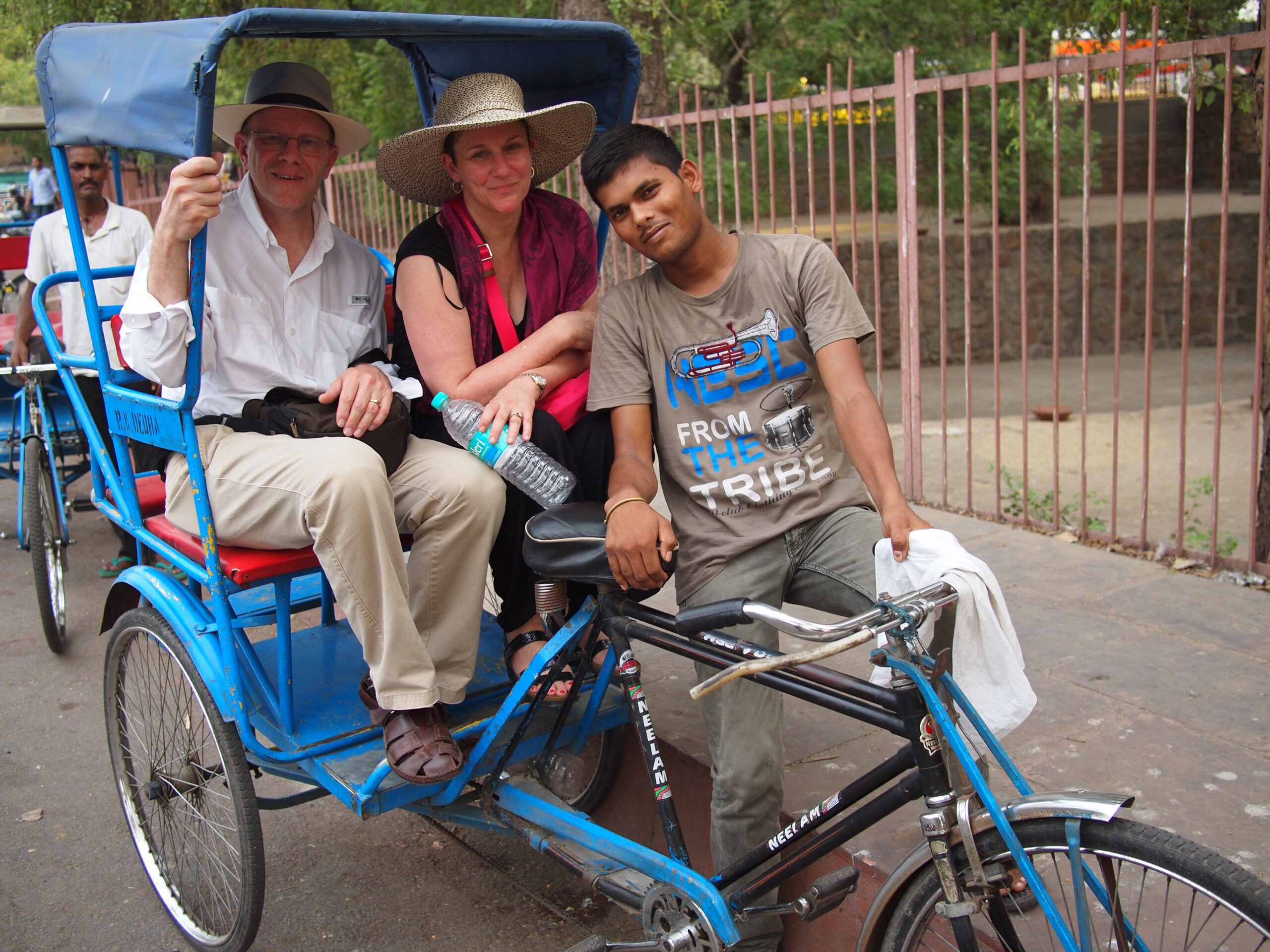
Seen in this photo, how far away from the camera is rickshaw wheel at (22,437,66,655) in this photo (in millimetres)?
4652

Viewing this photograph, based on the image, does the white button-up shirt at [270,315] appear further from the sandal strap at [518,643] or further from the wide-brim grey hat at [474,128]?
the sandal strap at [518,643]

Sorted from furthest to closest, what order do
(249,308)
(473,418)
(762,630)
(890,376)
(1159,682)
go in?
1. (890,376)
2. (1159,682)
3. (249,308)
4. (473,418)
5. (762,630)

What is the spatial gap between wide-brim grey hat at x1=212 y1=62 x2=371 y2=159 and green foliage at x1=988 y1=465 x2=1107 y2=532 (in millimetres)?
3492

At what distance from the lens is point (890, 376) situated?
11.4 metres

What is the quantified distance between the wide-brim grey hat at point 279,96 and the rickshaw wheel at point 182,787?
4.22 ft

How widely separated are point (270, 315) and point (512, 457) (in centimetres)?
84

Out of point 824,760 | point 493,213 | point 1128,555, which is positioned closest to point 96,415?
point 493,213

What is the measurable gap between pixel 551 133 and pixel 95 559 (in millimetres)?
→ 4238

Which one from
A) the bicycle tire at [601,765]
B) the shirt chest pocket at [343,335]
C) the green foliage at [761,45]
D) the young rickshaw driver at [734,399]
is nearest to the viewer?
the young rickshaw driver at [734,399]

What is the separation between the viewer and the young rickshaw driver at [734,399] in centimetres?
250

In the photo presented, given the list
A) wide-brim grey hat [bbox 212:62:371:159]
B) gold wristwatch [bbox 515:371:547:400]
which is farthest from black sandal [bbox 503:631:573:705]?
wide-brim grey hat [bbox 212:62:371:159]

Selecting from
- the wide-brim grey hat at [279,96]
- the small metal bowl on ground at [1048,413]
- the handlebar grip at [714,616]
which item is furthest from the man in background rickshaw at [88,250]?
the small metal bowl on ground at [1048,413]

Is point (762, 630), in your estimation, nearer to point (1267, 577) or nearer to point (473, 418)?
point (473, 418)

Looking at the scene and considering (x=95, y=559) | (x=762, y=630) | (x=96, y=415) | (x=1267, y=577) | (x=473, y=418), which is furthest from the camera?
(x=95, y=559)
